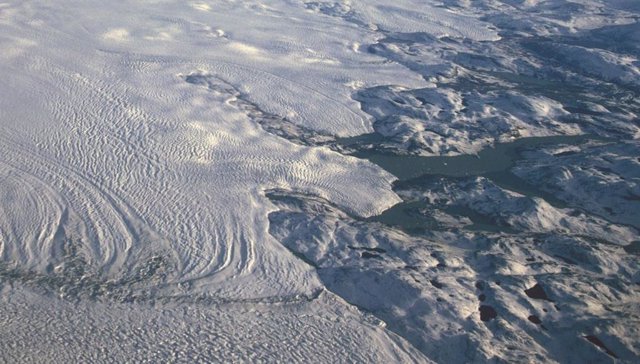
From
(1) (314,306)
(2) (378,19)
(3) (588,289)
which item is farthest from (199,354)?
(2) (378,19)

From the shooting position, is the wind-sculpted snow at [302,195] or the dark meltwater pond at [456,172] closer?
the wind-sculpted snow at [302,195]

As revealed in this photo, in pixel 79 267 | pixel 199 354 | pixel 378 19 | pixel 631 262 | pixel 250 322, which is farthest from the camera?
pixel 378 19

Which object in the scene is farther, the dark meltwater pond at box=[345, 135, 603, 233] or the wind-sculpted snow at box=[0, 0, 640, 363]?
the dark meltwater pond at box=[345, 135, 603, 233]

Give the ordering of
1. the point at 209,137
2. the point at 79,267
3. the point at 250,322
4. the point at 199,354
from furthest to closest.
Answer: the point at 209,137 < the point at 79,267 < the point at 250,322 < the point at 199,354

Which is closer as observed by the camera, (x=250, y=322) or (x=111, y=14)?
(x=250, y=322)

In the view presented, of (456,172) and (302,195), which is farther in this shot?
(456,172)

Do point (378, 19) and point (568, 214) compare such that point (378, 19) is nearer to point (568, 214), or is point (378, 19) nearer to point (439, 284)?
point (568, 214)

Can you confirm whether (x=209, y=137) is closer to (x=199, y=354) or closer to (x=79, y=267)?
(x=79, y=267)
